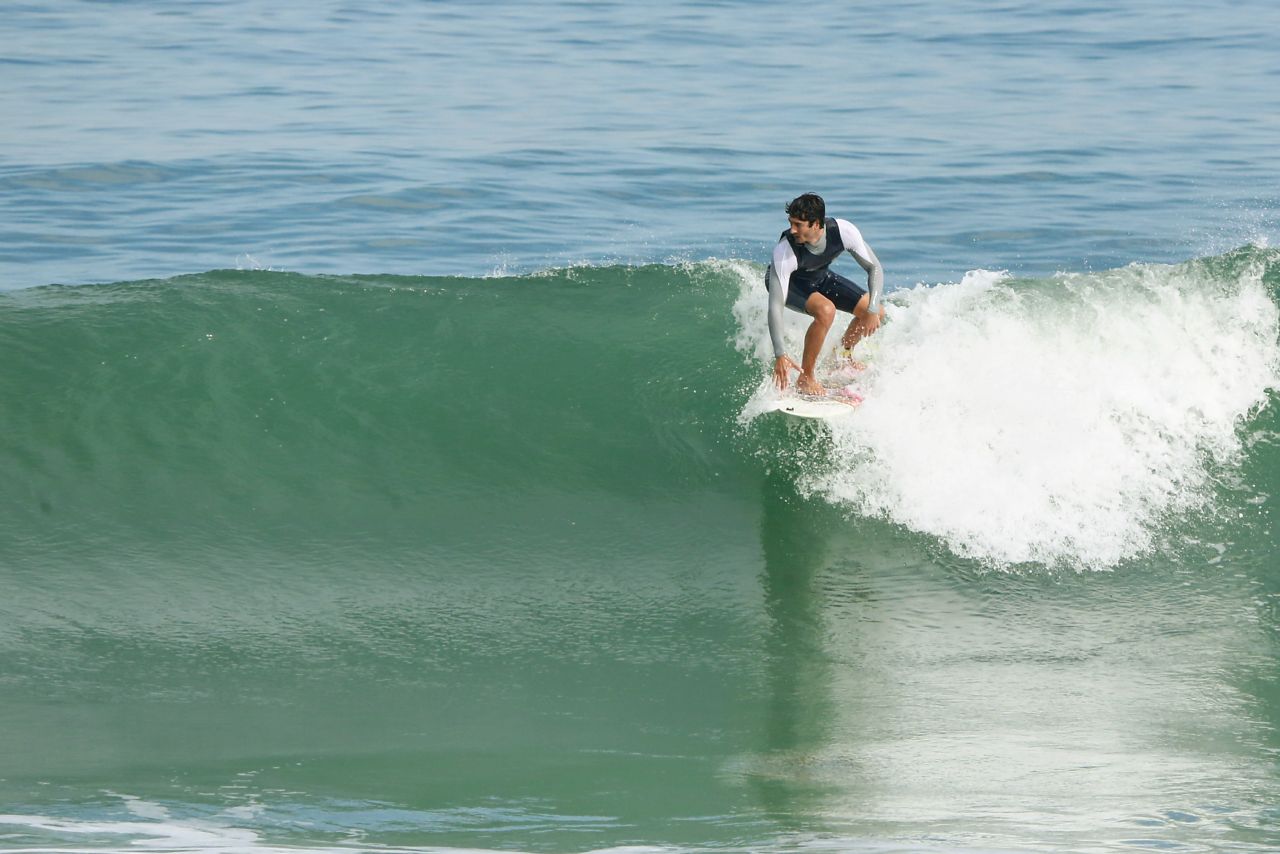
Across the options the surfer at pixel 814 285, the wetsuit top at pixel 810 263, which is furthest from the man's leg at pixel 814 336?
the wetsuit top at pixel 810 263

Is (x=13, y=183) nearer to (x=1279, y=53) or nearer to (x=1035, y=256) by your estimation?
(x=1035, y=256)

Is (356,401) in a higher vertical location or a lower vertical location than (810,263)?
lower

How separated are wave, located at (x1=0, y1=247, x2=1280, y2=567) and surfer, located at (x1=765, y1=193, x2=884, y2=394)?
36 centimetres

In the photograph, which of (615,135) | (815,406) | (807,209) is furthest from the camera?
(615,135)

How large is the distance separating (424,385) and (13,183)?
899 cm

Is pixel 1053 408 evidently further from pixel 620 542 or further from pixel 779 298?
pixel 620 542

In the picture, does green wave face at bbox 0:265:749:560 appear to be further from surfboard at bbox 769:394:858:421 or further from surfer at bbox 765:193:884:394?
surfer at bbox 765:193:884:394

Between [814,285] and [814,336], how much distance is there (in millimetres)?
292

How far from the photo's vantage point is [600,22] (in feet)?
91.5

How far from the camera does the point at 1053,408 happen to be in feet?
27.7

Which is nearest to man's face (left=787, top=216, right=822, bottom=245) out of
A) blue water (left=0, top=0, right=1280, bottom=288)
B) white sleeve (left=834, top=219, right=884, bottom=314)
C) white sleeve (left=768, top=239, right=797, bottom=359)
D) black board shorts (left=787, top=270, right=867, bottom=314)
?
white sleeve (left=768, top=239, right=797, bottom=359)

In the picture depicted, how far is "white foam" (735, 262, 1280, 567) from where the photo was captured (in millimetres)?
7766

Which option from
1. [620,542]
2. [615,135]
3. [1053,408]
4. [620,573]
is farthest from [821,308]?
[615,135]

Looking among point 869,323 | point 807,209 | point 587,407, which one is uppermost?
point 807,209
